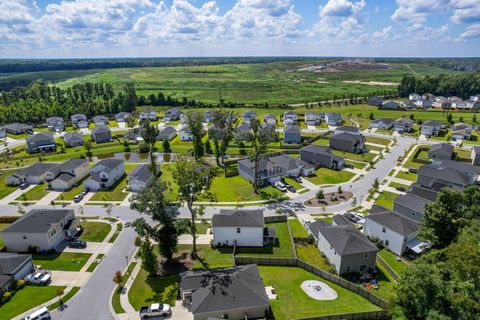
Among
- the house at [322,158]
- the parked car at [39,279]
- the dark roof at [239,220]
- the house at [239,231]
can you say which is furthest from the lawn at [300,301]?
the house at [322,158]

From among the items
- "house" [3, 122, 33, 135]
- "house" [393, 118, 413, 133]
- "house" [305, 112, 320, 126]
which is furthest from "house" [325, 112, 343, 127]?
"house" [3, 122, 33, 135]

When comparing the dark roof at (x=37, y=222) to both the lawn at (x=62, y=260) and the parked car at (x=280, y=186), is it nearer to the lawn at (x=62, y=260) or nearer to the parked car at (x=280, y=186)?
the lawn at (x=62, y=260)

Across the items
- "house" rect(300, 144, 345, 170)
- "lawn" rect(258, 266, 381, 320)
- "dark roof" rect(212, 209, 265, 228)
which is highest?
"house" rect(300, 144, 345, 170)

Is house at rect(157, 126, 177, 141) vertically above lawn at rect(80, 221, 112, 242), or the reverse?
house at rect(157, 126, 177, 141)

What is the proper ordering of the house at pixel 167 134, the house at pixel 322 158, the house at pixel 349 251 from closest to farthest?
the house at pixel 349 251, the house at pixel 322 158, the house at pixel 167 134

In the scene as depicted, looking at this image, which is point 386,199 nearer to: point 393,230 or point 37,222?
point 393,230

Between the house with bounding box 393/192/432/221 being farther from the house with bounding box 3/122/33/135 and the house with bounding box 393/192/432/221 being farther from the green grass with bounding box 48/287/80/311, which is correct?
the house with bounding box 3/122/33/135

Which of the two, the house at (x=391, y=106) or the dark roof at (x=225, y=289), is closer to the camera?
the dark roof at (x=225, y=289)
